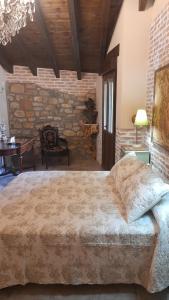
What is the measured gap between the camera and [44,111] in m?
6.00

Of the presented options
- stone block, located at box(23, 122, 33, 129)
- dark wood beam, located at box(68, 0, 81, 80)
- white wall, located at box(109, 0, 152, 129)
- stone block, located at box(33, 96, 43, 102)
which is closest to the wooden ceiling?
dark wood beam, located at box(68, 0, 81, 80)

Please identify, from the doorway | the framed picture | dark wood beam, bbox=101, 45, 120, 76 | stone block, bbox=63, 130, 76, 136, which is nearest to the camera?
the framed picture

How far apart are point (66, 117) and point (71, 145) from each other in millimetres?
789

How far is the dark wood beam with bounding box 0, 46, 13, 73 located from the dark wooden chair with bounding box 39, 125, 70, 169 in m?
1.68

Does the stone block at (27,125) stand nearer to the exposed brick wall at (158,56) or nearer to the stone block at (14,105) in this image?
the stone block at (14,105)

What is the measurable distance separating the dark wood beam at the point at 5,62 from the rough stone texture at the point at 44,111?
1.20 feet

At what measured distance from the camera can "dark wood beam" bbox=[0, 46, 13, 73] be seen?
4929mm

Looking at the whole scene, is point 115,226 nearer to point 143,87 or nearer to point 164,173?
point 164,173

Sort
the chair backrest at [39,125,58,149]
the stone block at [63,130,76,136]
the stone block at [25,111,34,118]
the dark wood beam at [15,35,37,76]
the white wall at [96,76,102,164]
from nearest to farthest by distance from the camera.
Answer: the dark wood beam at [15,35,37,76] → the white wall at [96,76,102,164] → the chair backrest at [39,125,58,149] → the stone block at [25,111,34,118] → the stone block at [63,130,76,136]

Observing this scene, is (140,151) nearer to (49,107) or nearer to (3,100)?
(49,107)

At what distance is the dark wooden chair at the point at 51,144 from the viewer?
211 inches

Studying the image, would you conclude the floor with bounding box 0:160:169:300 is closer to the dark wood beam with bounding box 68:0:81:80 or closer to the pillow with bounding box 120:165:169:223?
the pillow with bounding box 120:165:169:223

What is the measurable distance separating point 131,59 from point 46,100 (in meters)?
3.02

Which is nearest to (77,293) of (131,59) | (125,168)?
(125,168)
